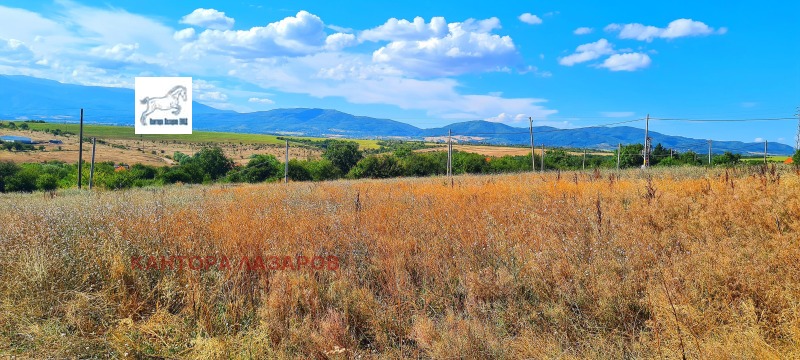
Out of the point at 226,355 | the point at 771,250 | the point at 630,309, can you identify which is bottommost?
the point at 226,355

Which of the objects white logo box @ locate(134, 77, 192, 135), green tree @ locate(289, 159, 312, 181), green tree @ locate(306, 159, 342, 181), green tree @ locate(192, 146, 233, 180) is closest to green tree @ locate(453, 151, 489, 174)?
green tree @ locate(306, 159, 342, 181)

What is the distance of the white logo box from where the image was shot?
23.1 meters

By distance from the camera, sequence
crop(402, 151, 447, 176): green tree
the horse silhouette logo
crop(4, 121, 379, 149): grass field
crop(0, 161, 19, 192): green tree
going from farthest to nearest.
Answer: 1. crop(4, 121, 379, 149): grass field
2. crop(402, 151, 447, 176): green tree
3. crop(0, 161, 19, 192): green tree
4. the horse silhouette logo

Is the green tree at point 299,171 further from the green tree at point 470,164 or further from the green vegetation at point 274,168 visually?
the green tree at point 470,164

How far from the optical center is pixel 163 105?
2509 cm

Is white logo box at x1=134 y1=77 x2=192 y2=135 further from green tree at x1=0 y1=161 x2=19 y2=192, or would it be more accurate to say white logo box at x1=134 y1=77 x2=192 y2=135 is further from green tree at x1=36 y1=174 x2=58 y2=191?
green tree at x1=0 y1=161 x2=19 y2=192

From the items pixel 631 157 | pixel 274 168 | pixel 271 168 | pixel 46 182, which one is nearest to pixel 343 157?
pixel 274 168

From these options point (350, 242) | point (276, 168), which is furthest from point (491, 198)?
point (276, 168)

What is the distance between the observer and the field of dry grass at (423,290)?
296 cm

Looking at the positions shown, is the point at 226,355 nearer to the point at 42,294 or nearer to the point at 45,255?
the point at 42,294

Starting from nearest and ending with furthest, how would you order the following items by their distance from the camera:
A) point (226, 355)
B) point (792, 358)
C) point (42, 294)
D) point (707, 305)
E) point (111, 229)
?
point (792, 358) → point (226, 355) → point (707, 305) → point (42, 294) → point (111, 229)

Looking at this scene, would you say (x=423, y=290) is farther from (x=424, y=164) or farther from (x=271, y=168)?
(x=424, y=164)

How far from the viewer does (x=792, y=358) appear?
2391 millimetres

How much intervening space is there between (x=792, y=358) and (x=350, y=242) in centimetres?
421
